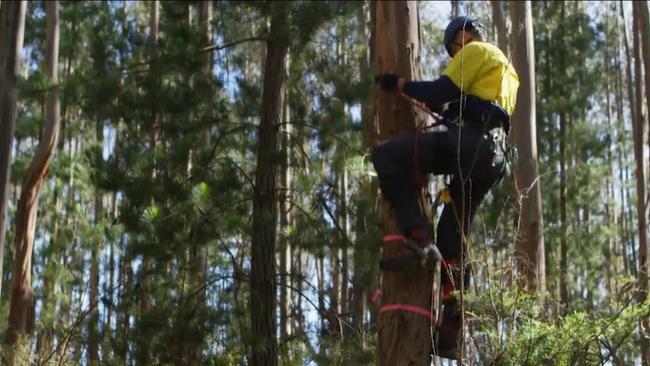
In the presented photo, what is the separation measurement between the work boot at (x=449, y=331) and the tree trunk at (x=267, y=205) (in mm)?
2022

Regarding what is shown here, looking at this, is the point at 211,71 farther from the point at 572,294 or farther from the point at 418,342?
the point at 572,294

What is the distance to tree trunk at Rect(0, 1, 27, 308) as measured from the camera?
1051 cm

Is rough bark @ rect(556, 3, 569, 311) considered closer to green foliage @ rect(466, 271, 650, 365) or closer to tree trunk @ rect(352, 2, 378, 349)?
tree trunk @ rect(352, 2, 378, 349)

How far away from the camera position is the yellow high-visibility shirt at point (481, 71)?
4723 mm

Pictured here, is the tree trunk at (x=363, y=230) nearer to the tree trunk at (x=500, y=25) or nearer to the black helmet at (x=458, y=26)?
the black helmet at (x=458, y=26)

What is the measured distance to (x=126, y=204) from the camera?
22.7ft

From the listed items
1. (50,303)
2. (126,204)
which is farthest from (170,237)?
(50,303)

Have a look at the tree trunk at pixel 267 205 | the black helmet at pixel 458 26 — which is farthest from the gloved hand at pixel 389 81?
the tree trunk at pixel 267 205

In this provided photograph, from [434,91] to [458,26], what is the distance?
512mm

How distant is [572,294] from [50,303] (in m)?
10.1

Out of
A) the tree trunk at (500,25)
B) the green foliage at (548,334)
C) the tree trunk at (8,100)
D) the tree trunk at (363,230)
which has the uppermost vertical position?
the tree trunk at (500,25)

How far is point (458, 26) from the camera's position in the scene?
196 inches

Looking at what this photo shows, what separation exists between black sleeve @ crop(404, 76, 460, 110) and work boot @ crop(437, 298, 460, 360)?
1063 mm

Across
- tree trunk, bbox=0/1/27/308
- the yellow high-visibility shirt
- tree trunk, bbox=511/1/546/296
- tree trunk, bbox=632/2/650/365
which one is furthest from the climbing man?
tree trunk, bbox=0/1/27/308
